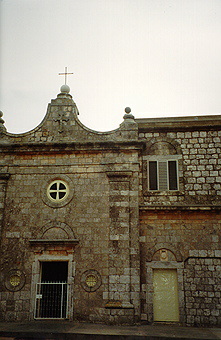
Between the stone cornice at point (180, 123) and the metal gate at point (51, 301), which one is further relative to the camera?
the stone cornice at point (180, 123)

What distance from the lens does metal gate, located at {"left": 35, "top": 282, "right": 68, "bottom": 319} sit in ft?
42.5

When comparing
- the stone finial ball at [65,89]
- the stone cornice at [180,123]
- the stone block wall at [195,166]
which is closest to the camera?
the stone block wall at [195,166]

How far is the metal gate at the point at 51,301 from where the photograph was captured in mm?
12945

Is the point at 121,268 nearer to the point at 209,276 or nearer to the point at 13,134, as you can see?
the point at 209,276

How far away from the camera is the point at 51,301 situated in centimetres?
1311

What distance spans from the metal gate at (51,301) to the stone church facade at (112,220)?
0.12 ft

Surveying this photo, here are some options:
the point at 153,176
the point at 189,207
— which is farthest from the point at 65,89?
the point at 189,207

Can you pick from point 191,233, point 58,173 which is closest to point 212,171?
point 191,233

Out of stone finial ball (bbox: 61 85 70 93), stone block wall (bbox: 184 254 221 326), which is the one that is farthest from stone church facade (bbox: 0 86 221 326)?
stone finial ball (bbox: 61 85 70 93)

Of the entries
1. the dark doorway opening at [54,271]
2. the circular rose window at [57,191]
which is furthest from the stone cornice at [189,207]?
the dark doorway opening at [54,271]

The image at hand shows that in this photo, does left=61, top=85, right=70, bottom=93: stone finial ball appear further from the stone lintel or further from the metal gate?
the stone lintel

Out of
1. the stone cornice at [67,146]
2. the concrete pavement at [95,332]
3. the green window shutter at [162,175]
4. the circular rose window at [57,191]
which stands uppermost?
the stone cornice at [67,146]

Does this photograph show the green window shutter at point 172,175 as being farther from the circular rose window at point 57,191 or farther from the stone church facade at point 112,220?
the circular rose window at point 57,191

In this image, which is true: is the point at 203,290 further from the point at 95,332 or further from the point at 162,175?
the point at 162,175
